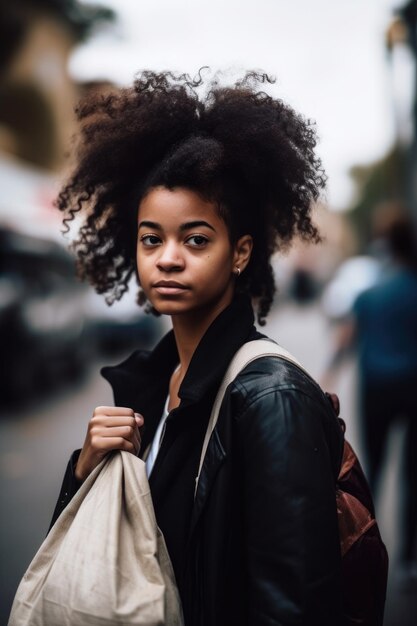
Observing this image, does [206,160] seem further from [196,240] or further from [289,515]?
[289,515]

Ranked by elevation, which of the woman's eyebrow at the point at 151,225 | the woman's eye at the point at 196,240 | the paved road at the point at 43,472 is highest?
the woman's eyebrow at the point at 151,225

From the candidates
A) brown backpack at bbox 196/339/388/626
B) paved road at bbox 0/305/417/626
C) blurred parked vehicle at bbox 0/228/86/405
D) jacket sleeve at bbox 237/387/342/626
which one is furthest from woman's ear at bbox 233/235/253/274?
blurred parked vehicle at bbox 0/228/86/405

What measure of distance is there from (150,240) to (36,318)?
28.3 ft

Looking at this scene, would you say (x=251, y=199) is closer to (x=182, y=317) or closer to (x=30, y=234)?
(x=182, y=317)

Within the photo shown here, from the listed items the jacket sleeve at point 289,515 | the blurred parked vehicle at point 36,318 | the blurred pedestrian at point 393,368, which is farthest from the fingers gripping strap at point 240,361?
the blurred parked vehicle at point 36,318

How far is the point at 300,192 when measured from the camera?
73.7 inches

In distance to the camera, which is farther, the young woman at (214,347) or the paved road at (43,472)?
the paved road at (43,472)

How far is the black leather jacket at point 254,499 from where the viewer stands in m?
1.29

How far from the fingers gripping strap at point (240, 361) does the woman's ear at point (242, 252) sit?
21 cm

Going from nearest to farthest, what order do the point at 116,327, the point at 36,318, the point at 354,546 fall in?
1. the point at 354,546
2. the point at 36,318
3. the point at 116,327

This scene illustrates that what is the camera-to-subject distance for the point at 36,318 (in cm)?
997

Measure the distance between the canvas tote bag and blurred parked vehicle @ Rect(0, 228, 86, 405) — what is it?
7.83 metres

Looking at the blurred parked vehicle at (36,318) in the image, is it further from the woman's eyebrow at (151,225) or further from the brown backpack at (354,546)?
the brown backpack at (354,546)

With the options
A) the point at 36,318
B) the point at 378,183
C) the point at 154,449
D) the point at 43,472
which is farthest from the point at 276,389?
the point at 378,183
